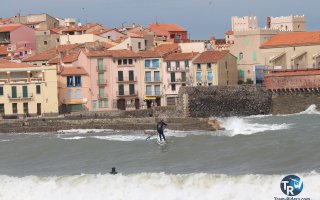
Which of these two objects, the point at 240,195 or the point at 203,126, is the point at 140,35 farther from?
the point at 240,195

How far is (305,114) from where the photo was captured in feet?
205

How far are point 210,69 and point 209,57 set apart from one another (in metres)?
1.01

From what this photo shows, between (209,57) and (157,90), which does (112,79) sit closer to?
(157,90)

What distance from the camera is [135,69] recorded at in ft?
229

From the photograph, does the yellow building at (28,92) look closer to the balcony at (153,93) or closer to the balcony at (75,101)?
the balcony at (75,101)

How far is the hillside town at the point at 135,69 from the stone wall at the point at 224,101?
2100mm

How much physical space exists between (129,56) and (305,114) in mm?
15320

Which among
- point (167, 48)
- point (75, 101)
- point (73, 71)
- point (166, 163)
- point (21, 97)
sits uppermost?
point (167, 48)

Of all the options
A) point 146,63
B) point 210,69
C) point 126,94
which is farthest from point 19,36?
point 210,69

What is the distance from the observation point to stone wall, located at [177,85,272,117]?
6344cm

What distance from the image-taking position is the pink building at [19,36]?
281 ft

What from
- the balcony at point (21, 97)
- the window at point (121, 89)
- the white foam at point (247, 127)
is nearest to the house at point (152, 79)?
the window at point (121, 89)

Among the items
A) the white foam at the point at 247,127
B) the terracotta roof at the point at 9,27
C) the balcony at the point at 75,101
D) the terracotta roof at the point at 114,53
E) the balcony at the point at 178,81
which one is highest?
the terracotta roof at the point at 9,27

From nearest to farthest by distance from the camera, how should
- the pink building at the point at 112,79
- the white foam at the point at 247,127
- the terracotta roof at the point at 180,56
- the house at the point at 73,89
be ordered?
the white foam at the point at 247,127 → the house at the point at 73,89 → the pink building at the point at 112,79 → the terracotta roof at the point at 180,56
